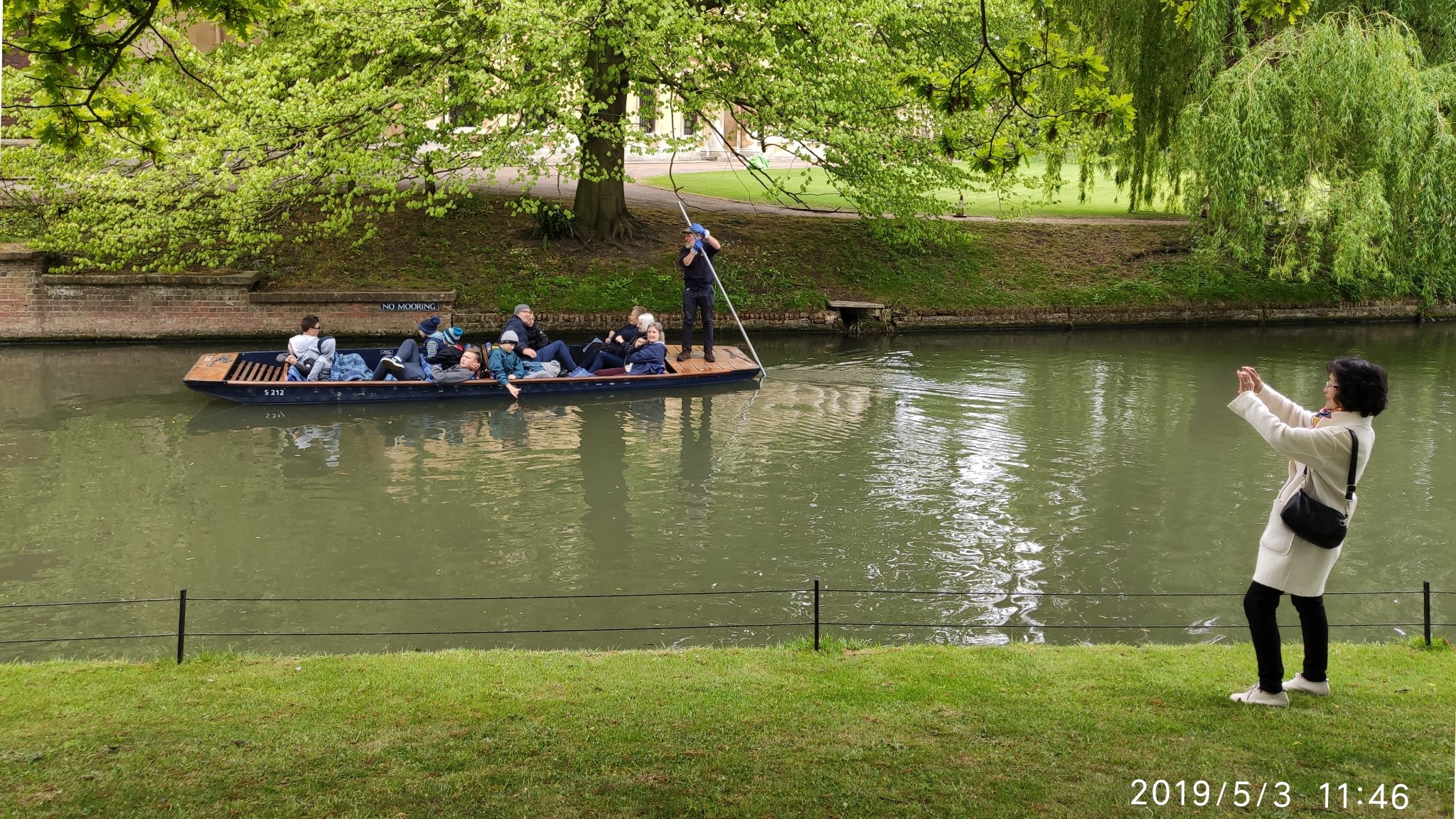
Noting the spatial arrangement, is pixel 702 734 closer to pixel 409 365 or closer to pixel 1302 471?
pixel 1302 471

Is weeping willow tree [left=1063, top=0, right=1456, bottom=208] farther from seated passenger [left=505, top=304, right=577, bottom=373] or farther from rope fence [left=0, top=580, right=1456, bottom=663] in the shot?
rope fence [left=0, top=580, right=1456, bottom=663]

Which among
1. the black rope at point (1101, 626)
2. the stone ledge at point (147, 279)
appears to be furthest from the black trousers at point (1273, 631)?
the stone ledge at point (147, 279)

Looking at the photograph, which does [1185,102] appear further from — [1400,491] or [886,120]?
[1400,491]

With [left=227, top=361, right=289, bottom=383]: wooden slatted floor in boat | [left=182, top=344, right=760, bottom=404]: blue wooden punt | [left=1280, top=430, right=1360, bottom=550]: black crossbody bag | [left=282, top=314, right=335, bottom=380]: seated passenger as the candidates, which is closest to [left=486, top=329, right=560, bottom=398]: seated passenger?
[left=182, top=344, right=760, bottom=404]: blue wooden punt

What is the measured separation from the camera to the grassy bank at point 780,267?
19844mm

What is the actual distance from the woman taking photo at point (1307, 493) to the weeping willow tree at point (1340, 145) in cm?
1466

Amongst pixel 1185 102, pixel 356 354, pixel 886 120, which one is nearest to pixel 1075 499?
pixel 356 354

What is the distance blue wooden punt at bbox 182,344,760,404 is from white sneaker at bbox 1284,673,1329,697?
10.3m

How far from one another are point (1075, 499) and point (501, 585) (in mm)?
4882

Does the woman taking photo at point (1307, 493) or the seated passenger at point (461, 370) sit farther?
the seated passenger at point (461, 370)

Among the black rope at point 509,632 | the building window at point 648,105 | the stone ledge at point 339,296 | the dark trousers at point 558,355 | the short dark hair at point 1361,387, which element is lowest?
the black rope at point 509,632

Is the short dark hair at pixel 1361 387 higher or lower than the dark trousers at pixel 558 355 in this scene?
higher

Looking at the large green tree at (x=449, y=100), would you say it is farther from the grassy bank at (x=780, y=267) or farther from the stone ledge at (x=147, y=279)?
the grassy bank at (x=780, y=267)
